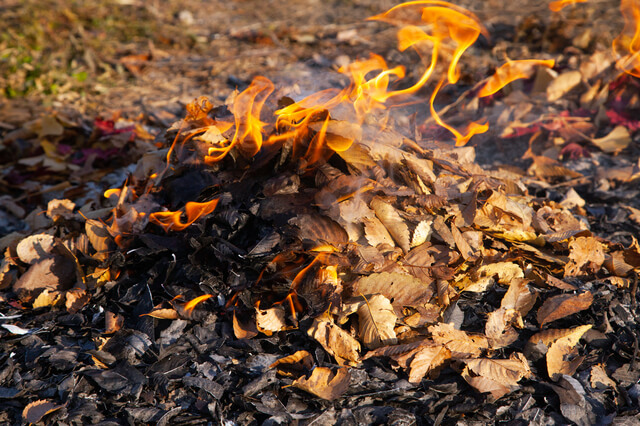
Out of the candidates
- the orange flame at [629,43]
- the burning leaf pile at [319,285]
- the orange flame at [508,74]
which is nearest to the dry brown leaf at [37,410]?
the burning leaf pile at [319,285]

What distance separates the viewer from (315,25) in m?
6.29

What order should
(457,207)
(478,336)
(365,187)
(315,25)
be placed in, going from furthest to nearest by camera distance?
(315,25), (457,207), (365,187), (478,336)

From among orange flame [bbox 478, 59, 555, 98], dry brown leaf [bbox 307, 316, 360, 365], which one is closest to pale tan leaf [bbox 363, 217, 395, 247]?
dry brown leaf [bbox 307, 316, 360, 365]

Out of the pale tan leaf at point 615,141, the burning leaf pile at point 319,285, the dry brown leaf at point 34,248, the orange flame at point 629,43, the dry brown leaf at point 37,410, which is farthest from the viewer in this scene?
the orange flame at point 629,43

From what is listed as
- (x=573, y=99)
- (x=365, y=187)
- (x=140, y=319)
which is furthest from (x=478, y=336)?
(x=573, y=99)

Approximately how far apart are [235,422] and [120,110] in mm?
3648

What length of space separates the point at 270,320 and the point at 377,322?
0.45 m

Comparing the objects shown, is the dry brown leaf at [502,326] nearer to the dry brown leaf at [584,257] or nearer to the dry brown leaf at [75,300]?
the dry brown leaf at [584,257]

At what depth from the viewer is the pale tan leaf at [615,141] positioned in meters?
3.85

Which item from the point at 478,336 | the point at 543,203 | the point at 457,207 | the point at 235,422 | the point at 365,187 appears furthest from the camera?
the point at 543,203

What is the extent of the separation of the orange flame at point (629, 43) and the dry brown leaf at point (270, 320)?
11.1 feet

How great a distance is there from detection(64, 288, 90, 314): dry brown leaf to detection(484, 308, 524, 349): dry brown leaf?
5.97 feet

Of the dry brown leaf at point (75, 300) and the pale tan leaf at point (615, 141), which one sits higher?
the dry brown leaf at point (75, 300)

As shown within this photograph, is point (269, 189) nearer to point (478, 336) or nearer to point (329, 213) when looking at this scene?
point (329, 213)
